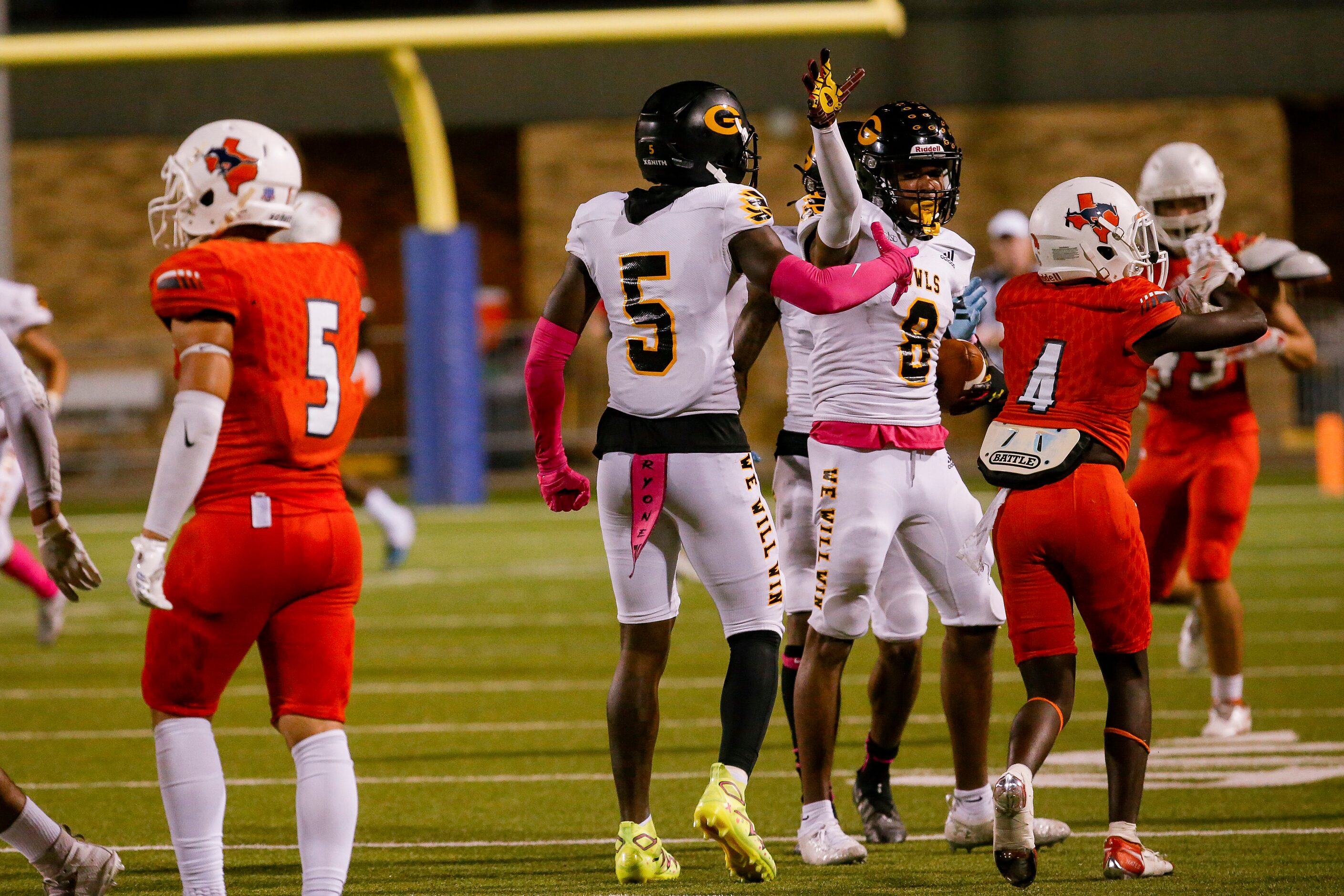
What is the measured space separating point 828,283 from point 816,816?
1466 millimetres

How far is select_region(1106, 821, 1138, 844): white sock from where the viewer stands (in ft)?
15.2

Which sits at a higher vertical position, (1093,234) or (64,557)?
(1093,234)

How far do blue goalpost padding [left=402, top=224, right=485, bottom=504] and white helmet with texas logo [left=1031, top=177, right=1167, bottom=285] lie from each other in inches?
509

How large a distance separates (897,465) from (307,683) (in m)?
1.78

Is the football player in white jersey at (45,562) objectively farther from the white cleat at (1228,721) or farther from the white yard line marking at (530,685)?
the white cleat at (1228,721)

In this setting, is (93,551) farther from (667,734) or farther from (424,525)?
(667,734)

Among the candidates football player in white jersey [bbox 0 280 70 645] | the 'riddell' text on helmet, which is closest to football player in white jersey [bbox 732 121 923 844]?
the 'riddell' text on helmet

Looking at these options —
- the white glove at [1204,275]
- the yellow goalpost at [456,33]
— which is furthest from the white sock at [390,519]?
the white glove at [1204,275]

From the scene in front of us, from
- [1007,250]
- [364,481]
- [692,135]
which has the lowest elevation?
[364,481]

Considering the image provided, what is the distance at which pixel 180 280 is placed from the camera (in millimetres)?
3822

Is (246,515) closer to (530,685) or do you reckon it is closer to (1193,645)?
(530,685)

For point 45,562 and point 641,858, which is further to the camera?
point 641,858

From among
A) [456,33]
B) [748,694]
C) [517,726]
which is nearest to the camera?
[748,694]

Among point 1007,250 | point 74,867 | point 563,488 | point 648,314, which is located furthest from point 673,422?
point 1007,250
